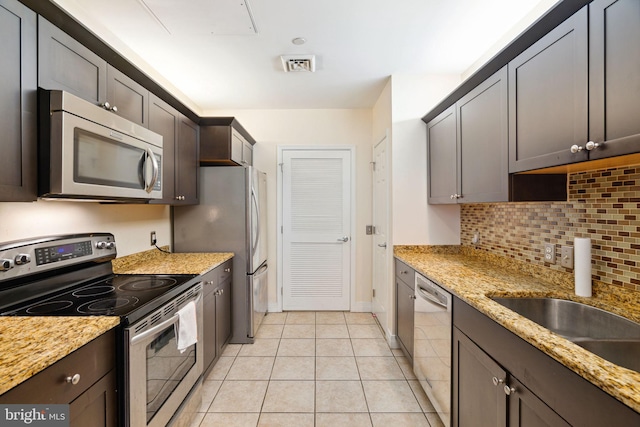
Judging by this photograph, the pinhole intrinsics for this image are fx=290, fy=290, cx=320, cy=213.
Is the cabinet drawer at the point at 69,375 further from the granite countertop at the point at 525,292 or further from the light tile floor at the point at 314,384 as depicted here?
the granite countertop at the point at 525,292

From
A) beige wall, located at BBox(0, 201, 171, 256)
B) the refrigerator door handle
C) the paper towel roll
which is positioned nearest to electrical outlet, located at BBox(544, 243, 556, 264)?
the paper towel roll

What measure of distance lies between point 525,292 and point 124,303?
195 cm

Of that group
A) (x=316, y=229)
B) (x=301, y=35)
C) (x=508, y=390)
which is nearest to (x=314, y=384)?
(x=508, y=390)

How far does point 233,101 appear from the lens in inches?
132

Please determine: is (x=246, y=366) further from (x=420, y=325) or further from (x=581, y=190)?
(x=581, y=190)

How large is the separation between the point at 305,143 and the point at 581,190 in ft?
8.97

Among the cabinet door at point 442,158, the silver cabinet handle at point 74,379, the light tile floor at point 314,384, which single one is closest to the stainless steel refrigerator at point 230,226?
the light tile floor at point 314,384

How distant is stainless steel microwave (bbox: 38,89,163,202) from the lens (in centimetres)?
122

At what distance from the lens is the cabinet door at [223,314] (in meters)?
2.43

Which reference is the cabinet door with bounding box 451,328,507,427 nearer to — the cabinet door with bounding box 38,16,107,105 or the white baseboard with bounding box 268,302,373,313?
the white baseboard with bounding box 268,302,373,313

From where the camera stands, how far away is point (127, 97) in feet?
5.82

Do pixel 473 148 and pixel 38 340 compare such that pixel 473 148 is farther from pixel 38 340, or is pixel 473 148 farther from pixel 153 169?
pixel 38 340

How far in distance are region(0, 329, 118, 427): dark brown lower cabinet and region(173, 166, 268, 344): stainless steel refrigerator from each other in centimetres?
162

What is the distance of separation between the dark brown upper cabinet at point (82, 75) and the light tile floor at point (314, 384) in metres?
1.97
